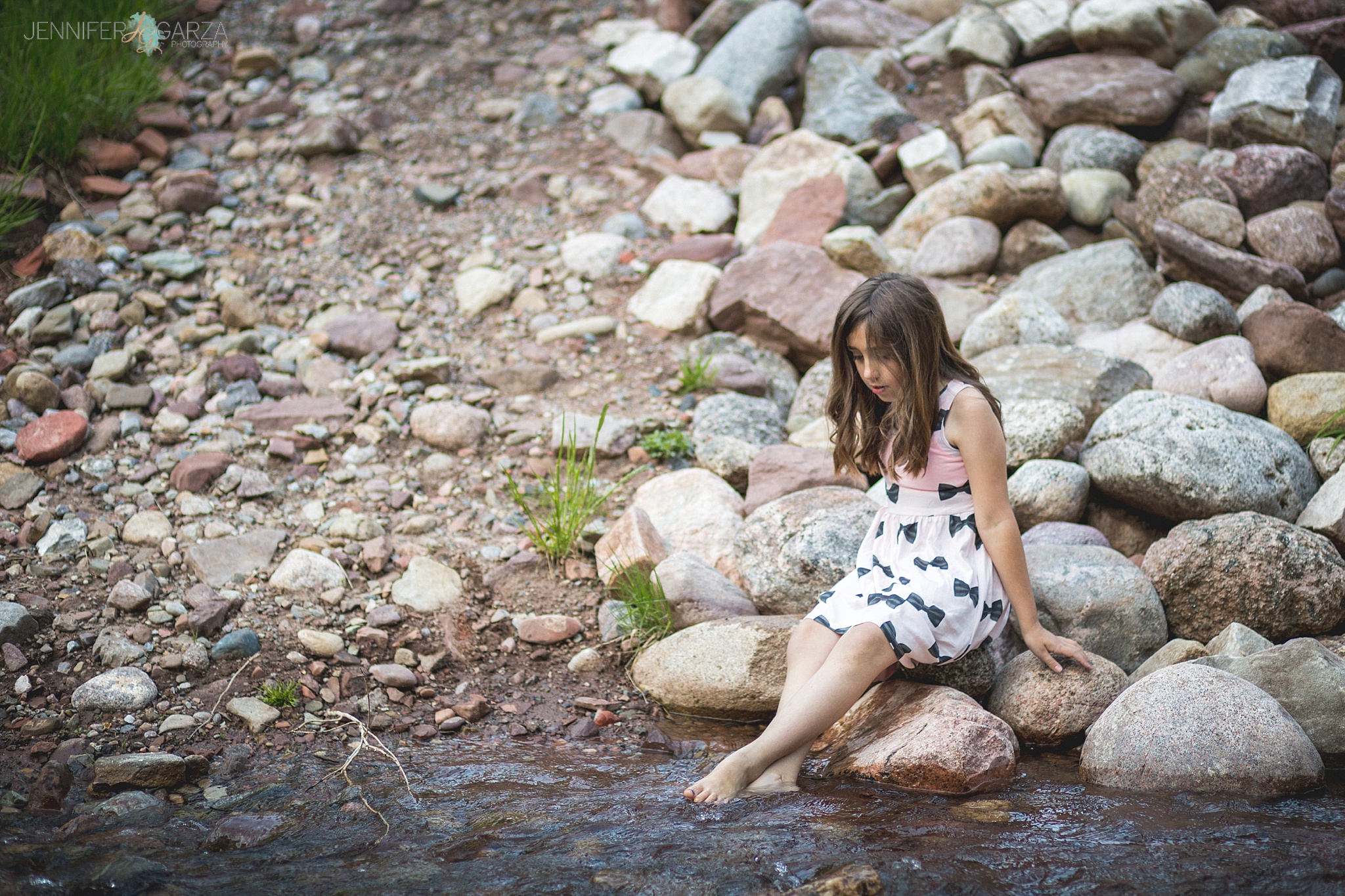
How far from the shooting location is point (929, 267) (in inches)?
215

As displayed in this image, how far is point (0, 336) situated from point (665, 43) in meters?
4.99

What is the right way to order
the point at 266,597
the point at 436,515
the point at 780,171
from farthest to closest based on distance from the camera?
1. the point at 780,171
2. the point at 436,515
3. the point at 266,597

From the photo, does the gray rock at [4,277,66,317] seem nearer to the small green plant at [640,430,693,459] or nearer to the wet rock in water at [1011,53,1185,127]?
the small green plant at [640,430,693,459]

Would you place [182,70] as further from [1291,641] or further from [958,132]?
[1291,641]

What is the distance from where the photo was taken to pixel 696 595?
11.6ft

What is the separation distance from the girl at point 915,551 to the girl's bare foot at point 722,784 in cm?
6

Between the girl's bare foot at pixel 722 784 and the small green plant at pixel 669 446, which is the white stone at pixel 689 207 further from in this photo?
the girl's bare foot at pixel 722 784

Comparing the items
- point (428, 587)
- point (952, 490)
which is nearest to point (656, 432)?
point (428, 587)

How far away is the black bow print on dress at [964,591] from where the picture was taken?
2910 mm

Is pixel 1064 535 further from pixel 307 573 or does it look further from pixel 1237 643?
pixel 307 573

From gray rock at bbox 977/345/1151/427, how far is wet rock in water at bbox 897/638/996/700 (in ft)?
4.81

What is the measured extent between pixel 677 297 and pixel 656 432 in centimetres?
112

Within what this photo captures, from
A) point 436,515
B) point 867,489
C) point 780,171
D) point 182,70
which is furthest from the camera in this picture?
point 182,70

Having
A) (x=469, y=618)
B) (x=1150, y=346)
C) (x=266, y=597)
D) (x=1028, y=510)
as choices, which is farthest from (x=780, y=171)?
(x=266, y=597)
